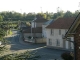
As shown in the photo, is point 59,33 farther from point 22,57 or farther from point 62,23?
point 22,57

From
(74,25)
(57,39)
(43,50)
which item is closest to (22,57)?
(74,25)

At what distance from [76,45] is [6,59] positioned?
15.2 ft

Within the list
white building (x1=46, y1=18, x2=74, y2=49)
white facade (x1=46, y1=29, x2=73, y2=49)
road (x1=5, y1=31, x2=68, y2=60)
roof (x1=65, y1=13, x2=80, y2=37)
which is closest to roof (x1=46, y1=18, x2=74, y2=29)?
Answer: white building (x1=46, y1=18, x2=74, y2=49)

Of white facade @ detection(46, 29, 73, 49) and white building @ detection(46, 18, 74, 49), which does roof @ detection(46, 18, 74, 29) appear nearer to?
white building @ detection(46, 18, 74, 49)

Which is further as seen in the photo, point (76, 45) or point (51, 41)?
point (51, 41)

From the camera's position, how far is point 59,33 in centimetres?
4994

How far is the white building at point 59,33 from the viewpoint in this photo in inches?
1906

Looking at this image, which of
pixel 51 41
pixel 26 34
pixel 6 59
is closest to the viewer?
pixel 6 59

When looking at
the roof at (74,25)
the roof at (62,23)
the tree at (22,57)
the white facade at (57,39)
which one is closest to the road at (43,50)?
the white facade at (57,39)

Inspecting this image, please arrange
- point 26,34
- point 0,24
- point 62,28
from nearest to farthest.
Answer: point 0,24
point 62,28
point 26,34

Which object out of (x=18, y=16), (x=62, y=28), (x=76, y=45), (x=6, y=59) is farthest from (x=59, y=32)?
(x=18, y=16)

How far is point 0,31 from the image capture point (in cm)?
1112

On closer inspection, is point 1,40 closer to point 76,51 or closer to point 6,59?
point 6,59

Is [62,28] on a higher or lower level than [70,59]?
higher
